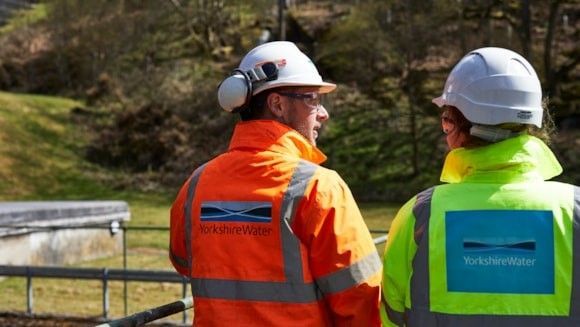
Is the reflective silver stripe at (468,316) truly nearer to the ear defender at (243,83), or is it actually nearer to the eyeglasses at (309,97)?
the eyeglasses at (309,97)

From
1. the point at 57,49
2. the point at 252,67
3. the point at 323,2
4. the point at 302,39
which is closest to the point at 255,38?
the point at 302,39

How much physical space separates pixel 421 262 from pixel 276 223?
534 millimetres

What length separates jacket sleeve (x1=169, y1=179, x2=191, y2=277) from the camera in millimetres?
3235

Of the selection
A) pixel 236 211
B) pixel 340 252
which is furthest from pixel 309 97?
pixel 340 252

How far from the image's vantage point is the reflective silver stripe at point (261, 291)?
2.88 metres

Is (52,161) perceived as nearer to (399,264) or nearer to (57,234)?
(57,234)

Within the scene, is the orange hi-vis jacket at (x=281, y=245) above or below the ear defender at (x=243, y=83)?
below

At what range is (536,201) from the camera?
2.55 metres

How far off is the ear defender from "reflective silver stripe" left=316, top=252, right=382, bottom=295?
71 cm

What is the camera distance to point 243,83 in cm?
309

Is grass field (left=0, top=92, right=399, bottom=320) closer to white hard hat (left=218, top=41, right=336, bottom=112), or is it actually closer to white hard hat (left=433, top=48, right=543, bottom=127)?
white hard hat (left=218, top=41, right=336, bottom=112)

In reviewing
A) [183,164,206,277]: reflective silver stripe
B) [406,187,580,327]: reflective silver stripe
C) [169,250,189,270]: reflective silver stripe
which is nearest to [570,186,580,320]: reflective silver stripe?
[406,187,580,327]: reflective silver stripe

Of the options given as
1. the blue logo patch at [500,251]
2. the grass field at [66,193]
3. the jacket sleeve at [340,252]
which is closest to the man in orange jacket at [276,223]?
the jacket sleeve at [340,252]

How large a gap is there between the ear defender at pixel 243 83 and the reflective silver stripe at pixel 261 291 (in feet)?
2.10
